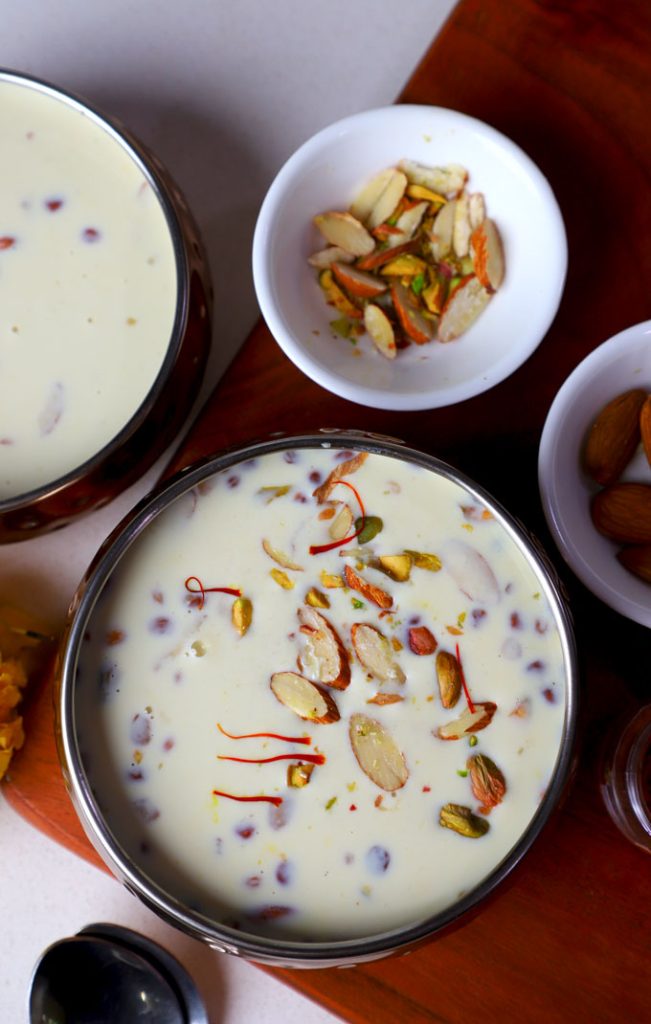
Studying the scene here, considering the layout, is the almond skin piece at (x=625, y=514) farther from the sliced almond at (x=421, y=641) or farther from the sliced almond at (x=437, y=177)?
the sliced almond at (x=437, y=177)

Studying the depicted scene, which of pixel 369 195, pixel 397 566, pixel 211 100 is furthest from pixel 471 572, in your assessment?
pixel 211 100

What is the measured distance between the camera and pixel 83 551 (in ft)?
3.37

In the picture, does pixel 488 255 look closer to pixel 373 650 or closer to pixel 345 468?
pixel 345 468

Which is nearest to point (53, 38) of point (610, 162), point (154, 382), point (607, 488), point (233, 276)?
point (233, 276)

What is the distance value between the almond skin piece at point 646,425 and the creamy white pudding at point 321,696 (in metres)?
0.18

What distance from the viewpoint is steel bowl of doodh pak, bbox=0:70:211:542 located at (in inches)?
36.2

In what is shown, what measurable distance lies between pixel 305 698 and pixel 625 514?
316 millimetres

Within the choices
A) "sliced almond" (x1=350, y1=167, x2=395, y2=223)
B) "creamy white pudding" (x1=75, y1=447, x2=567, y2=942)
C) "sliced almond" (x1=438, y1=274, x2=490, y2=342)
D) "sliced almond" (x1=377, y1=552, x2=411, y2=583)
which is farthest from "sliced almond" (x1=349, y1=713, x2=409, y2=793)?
"sliced almond" (x1=350, y1=167, x2=395, y2=223)

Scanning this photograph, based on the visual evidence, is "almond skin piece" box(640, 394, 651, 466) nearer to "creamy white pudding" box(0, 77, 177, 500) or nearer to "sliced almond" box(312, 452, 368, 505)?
"sliced almond" box(312, 452, 368, 505)

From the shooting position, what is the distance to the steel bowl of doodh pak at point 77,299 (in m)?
0.92

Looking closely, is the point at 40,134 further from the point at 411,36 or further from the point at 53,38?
the point at 411,36

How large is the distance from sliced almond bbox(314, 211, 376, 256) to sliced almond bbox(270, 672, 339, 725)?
0.40 m

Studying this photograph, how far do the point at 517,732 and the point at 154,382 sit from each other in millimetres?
416

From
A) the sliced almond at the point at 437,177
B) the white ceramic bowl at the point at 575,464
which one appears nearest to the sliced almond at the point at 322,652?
the white ceramic bowl at the point at 575,464
